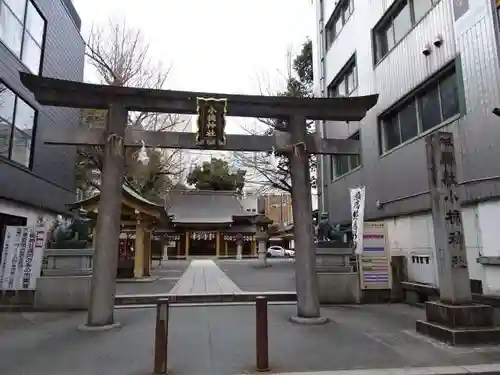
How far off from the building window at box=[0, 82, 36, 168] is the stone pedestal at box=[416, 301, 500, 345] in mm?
13686

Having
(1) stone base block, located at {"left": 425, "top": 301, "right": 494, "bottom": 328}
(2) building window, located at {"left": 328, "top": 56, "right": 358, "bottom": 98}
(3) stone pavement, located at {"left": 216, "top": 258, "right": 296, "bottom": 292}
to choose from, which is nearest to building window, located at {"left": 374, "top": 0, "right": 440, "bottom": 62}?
(2) building window, located at {"left": 328, "top": 56, "right": 358, "bottom": 98}

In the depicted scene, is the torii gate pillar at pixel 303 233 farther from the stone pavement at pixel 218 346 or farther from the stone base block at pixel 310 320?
the stone pavement at pixel 218 346

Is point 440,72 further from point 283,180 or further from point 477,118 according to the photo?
point 283,180

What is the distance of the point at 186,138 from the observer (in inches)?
340

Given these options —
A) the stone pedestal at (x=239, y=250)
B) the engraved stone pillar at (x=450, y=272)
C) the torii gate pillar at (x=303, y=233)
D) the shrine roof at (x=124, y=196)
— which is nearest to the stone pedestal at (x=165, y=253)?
the stone pedestal at (x=239, y=250)

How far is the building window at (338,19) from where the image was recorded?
60.3ft

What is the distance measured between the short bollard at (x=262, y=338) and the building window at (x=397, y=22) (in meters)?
10.4

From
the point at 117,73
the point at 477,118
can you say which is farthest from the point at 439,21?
the point at 117,73

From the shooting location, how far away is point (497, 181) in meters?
8.37

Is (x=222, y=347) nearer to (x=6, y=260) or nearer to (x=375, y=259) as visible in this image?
(x=375, y=259)

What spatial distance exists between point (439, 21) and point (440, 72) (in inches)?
57.2

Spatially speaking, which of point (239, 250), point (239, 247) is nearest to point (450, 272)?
point (239, 250)

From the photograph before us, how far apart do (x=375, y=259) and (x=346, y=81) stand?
10.6 metres

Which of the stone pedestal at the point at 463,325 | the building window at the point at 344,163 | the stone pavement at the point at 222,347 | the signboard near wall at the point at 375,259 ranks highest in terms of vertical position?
the building window at the point at 344,163
